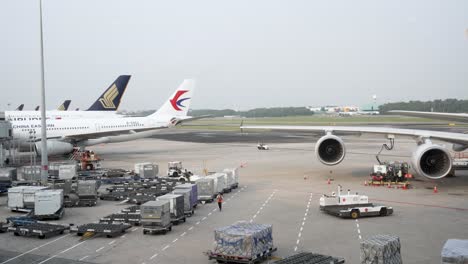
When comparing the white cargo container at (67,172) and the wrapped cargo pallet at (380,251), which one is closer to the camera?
the wrapped cargo pallet at (380,251)

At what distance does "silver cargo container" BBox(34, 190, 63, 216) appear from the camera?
20.3 meters

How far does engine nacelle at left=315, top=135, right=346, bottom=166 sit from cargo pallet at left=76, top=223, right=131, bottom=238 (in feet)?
47.0

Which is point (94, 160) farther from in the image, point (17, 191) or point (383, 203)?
point (383, 203)

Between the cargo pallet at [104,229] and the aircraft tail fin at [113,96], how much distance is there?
4074 centimetres

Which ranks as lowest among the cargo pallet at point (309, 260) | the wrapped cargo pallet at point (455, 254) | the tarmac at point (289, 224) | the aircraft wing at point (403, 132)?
the tarmac at point (289, 224)

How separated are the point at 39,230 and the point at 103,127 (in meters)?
27.9

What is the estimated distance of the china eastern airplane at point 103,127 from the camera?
40719mm

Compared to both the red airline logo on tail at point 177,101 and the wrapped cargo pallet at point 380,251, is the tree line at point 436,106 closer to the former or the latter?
the red airline logo on tail at point 177,101

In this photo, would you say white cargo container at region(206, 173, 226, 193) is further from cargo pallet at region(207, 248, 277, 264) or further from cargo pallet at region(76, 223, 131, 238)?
cargo pallet at region(207, 248, 277, 264)

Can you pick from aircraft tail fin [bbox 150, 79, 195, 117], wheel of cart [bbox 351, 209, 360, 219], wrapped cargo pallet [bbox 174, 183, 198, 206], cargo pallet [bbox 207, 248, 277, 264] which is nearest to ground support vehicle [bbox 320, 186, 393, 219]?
wheel of cart [bbox 351, 209, 360, 219]

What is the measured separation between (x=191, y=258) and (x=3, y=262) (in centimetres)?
561

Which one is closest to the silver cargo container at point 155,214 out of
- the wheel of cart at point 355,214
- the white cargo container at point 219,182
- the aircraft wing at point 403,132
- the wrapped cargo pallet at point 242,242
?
the wrapped cargo pallet at point 242,242

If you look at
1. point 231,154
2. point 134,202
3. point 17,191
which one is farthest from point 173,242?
point 231,154

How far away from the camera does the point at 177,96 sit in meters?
51.1
